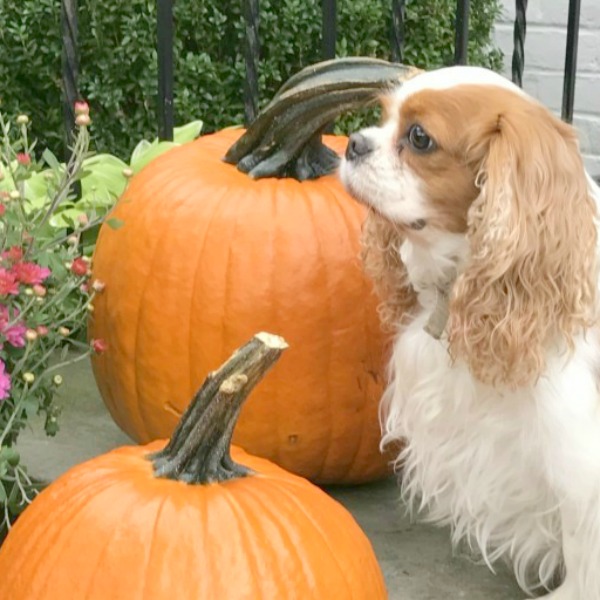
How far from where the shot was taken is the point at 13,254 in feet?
7.29

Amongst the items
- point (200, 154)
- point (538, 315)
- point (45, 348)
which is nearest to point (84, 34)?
point (200, 154)

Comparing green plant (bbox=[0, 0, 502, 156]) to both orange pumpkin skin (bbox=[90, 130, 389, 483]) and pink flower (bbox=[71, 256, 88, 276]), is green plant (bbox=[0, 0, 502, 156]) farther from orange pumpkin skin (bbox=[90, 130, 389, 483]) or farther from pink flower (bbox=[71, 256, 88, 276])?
pink flower (bbox=[71, 256, 88, 276])

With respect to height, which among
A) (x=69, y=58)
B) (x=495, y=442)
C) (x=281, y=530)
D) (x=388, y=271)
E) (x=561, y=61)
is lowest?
(x=561, y=61)

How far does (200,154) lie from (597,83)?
324 cm

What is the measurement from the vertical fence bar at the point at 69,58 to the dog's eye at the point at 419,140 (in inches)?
45.3

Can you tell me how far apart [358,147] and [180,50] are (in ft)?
7.38

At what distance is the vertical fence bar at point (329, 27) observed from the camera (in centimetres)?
310

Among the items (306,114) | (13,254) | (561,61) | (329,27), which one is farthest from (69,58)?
(561,61)

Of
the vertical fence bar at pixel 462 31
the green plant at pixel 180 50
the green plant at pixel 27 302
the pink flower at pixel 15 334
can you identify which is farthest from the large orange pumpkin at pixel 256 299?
the green plant at pixel 180 50

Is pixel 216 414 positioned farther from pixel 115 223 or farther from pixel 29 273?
pixel 115 223

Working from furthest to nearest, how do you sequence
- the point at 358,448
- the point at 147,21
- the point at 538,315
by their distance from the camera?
the point at 147,21 < the point at 358,448 < the point at 538,315

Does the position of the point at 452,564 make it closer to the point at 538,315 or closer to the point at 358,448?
the point at 358,448

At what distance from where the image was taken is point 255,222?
2.47 metres

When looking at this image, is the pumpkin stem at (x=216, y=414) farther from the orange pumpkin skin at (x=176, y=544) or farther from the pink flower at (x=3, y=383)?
the pink flower at (x=3, y=383)
